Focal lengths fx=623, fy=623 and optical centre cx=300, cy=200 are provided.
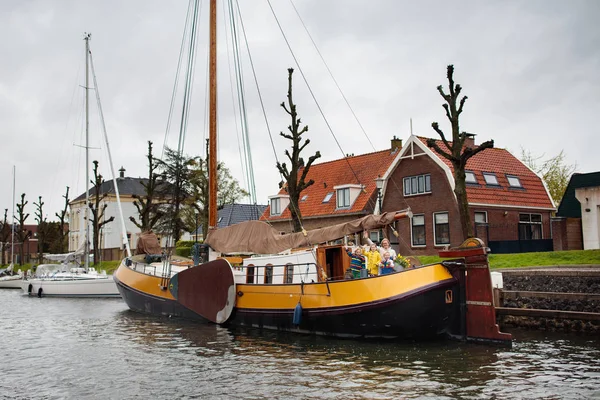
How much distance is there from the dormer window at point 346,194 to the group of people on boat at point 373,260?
71.0ft

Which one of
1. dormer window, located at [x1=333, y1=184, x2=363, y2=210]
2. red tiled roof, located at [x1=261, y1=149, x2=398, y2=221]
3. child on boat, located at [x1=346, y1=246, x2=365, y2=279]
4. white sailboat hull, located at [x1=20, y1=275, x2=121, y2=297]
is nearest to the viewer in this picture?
child on boat, located at [x1=346, y1=246, x2=365, y2=279]

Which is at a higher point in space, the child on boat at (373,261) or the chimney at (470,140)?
the chimney at (470,140)

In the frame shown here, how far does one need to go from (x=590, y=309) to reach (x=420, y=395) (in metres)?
8.95

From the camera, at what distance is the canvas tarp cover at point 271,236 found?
18.1 meters

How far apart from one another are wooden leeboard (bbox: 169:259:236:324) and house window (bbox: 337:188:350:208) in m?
19.5

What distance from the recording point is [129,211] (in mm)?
77062

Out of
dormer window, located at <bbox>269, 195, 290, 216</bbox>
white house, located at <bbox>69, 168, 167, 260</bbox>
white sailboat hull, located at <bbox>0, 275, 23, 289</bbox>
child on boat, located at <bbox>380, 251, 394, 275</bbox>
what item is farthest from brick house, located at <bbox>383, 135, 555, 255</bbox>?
white house, located at <bbox>69, 168, 167, 260</bbox>

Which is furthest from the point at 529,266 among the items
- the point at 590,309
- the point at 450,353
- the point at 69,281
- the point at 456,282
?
the point at 69,281

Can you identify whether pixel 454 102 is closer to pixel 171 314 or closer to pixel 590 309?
pixel 590 309

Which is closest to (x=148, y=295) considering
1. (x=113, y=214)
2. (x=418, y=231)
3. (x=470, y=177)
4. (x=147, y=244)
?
(x=147, y=244)

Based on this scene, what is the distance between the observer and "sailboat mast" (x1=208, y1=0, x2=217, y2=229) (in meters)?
23.2

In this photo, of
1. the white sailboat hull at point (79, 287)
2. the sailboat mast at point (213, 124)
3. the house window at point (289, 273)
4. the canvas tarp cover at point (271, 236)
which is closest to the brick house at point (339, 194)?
the white sailboat hull at point (79, 287)

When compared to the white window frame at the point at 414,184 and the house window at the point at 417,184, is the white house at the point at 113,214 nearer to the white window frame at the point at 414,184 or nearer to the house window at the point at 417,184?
the white window frame at the point at 414,184

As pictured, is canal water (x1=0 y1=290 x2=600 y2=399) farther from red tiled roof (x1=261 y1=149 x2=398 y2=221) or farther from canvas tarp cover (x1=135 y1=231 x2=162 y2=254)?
red tiled roof (x1=261 y1=149 x2=398 y2=221)
